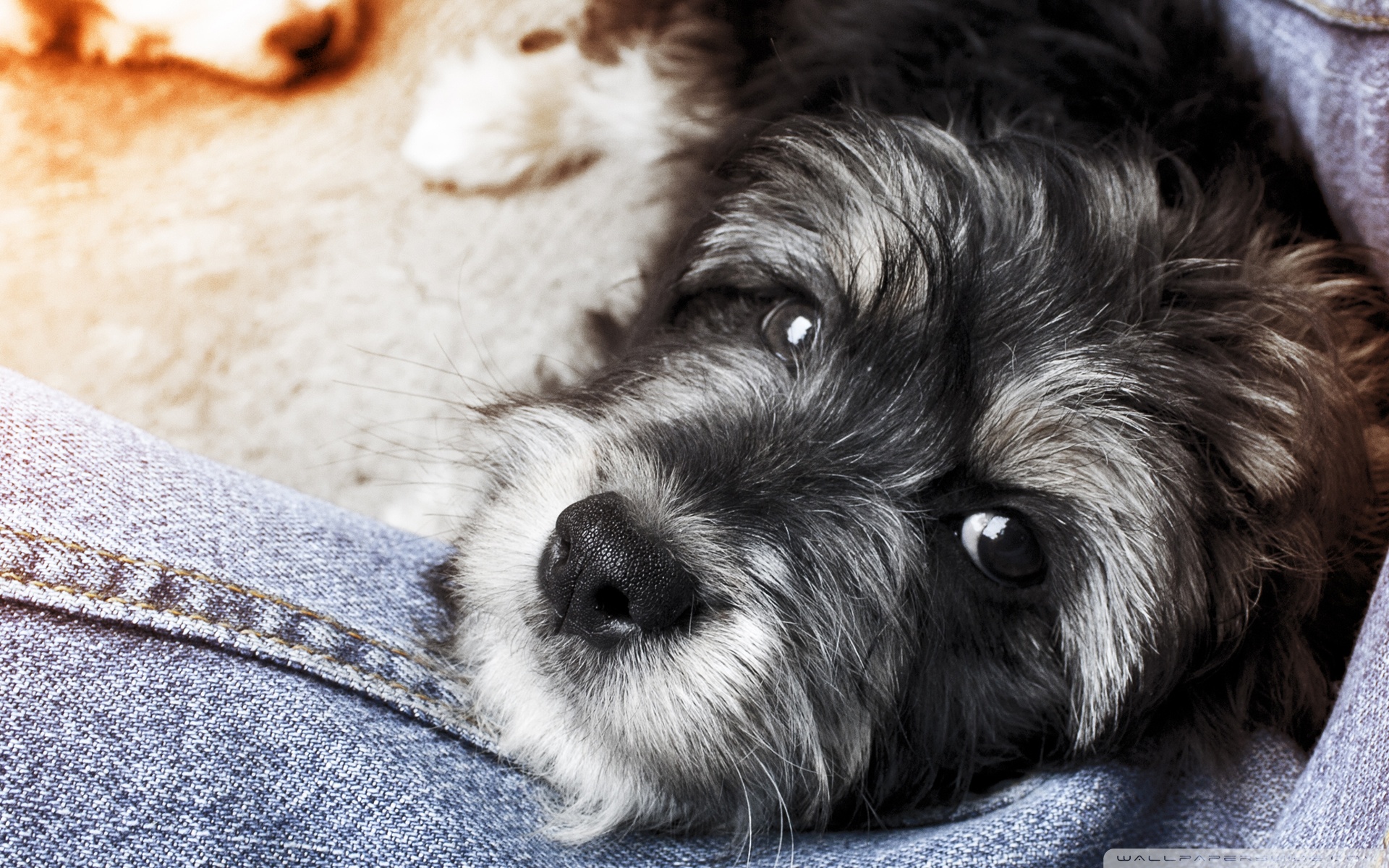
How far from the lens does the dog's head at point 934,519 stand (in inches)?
66.4

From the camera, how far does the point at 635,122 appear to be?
126 inches

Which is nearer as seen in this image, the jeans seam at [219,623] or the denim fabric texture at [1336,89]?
the jeans seam at [219,623]

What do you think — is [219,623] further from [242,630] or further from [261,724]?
[261,724]

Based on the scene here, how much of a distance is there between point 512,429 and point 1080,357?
3.75 feet

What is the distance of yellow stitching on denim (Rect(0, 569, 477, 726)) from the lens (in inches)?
52.4

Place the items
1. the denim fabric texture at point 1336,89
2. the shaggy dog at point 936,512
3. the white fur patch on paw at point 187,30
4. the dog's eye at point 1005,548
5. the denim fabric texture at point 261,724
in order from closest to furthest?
the denim fabric texture at point 261,724 < the shaggy dog at point 936,512 < the dog's eye at point 1005,548 < the denim fabric texture at point 1336,89 < the white fur patch on paw at point 187,30

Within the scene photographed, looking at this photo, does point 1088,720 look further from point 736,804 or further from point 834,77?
point 834,77

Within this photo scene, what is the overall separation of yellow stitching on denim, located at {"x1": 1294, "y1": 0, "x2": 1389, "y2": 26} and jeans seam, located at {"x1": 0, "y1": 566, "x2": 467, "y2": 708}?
2.26 metres

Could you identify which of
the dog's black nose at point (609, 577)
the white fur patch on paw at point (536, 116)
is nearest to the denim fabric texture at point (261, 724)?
the dog's black nose at point (609, 577)

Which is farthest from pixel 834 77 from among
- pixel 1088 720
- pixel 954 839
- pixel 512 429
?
pixel 954 839

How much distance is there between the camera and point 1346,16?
6.56 ft

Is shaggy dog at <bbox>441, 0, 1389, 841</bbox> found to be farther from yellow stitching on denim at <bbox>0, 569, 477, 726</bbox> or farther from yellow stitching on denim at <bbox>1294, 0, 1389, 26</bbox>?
yellow stitching on denim at <bbox>1294, 0, 1389, 26</bbox>

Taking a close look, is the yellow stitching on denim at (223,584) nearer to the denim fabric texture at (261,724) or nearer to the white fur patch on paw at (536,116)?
the denim fabric texture at (261,724)

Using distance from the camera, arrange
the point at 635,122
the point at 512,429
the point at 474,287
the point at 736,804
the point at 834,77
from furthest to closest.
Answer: the point at 635,122 → the point at 474,287 → the point at 834,77 → the point at 512,429 → the point at 736,804
